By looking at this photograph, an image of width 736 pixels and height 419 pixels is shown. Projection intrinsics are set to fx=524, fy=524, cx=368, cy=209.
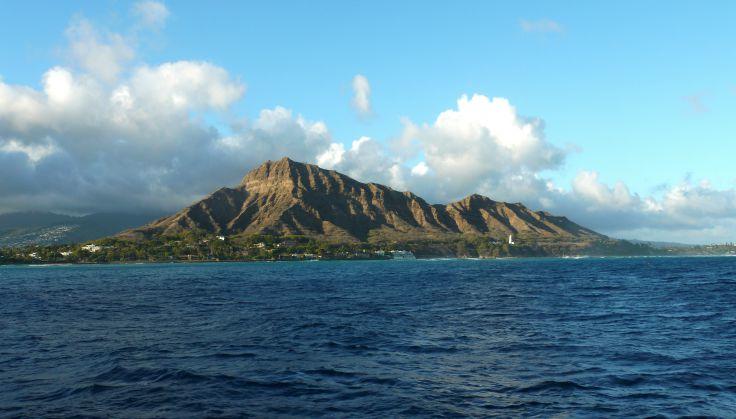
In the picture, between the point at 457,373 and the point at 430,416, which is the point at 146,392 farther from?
the point at 457,373

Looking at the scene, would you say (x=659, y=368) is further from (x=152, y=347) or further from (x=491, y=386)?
(x=152, y=347)

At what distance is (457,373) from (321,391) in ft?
29.3

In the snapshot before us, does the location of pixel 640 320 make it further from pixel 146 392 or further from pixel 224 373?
pixel 146 392

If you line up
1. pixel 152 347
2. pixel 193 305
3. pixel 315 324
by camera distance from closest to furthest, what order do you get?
pixel 152 347 → pixel 315 324 → pixel 193 305

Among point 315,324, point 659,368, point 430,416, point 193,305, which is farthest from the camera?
point 193,305

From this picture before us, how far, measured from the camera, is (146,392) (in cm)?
2897

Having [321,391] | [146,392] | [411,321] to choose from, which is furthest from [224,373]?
[411,321]

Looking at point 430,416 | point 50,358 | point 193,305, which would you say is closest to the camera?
point 430,416

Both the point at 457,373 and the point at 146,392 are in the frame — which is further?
the point at 457,373

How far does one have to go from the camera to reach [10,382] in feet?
103

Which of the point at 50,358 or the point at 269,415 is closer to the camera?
the point at 269,415

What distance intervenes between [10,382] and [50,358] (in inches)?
298

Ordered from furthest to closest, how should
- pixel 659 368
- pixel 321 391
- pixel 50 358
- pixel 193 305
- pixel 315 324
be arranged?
1. pixel 193 305
2. pixel 315 324
3. pixel 50 358
4. pixel 659 368
5. pixel 321 391

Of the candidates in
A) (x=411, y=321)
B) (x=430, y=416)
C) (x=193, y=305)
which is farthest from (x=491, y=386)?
(x=193, y=305)
